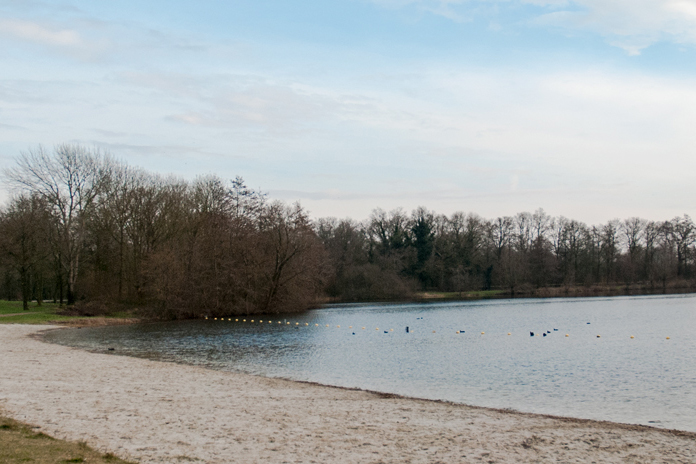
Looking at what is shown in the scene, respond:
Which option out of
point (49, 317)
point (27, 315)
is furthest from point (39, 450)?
point (27, 315)

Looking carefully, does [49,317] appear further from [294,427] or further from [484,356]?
[294,427]

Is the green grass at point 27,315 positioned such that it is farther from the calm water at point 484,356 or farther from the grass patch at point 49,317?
the calm water at point 484,356

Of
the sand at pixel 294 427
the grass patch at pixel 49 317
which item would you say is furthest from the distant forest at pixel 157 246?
the sand at pixel 294 427

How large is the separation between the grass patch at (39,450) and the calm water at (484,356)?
9552 mm

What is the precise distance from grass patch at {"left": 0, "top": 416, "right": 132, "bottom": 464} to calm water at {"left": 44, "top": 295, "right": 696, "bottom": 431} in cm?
955

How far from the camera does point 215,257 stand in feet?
167

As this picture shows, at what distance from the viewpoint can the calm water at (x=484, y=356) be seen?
1489 centimetres

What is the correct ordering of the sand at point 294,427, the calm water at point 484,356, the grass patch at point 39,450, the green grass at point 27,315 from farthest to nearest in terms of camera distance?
the green grass at point 27,315, the calm water at point 484,356, the sand at point 294,427, the grass patch at point 39,450

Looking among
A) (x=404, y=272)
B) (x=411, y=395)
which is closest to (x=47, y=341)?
(x=411, y=395)

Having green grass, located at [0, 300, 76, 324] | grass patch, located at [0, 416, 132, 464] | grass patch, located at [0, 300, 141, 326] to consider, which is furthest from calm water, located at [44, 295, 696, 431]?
grass patch, located at [0, 416, 132, 464]

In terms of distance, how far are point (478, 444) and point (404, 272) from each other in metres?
81.1

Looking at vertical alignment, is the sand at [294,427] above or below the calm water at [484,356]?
above

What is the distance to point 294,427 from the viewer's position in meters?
10.5

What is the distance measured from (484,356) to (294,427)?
572 inches
